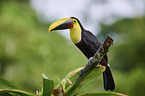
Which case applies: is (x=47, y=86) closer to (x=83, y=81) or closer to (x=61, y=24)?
(x=83, y=81)

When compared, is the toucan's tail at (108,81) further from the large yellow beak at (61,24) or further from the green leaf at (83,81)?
the large yellow beak at (61,24)

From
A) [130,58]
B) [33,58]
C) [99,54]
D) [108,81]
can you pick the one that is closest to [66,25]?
[99,54]

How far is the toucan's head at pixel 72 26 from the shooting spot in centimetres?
99

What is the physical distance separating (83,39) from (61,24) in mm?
209

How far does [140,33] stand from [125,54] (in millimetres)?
1030

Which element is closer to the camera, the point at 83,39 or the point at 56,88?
the point at 56,88

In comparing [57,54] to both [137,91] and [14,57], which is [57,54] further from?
[137,91]

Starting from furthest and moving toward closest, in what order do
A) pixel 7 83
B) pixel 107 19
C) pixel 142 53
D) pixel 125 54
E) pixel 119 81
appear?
1. pixel 107 19
2. pixel 125 54
3. pixel 142 53
4. pixel 119 81
5. pixel 7 83

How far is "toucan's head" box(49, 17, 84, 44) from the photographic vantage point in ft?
3.26

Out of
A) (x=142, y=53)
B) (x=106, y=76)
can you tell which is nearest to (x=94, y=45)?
(x=106, y=76)

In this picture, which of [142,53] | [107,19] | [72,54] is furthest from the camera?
[107,19]

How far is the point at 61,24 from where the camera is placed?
39.3 inches

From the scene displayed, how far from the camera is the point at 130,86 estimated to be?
561cm

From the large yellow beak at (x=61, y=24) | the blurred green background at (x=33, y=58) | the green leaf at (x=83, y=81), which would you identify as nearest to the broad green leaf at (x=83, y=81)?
the green leaf at (x=83, y=81)
